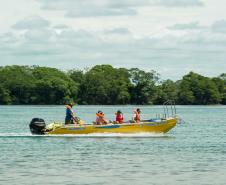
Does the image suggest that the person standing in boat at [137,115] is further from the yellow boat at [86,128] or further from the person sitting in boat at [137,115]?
the yellow boat at [86,128]

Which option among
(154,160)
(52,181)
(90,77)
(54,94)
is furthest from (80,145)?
(90,77)

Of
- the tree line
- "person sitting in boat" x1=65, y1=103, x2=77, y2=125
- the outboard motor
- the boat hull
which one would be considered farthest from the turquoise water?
the tree line

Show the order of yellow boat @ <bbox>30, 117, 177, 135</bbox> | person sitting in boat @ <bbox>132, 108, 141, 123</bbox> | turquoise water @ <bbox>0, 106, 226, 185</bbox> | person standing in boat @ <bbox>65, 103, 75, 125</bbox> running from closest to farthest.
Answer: turquoise water @ <bbox>0, 106, 226, 185</bbox> → person standing in boat @ <bbox>65, 103, 75, 125</bbox> → yellow boat @ <bbox>30, 117, 177, 135</bbox> → person sitting in boat @ <bbox>132, 108, 141, 123</bbox>

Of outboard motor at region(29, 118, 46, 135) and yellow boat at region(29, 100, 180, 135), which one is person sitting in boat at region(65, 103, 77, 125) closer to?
yellow boat at region(29, 100, 180, 135)

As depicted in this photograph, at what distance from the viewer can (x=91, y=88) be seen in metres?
186

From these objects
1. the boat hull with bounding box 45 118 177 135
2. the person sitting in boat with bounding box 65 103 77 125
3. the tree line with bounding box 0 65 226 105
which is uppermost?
the tree line with bounding box 0 65 226 105

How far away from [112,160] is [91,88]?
150156 millimetres

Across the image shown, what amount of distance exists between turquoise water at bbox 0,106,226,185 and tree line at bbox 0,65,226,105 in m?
126

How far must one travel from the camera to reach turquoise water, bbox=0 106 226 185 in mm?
29409

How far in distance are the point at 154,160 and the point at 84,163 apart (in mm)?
3339

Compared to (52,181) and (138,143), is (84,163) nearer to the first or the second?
(52,181)

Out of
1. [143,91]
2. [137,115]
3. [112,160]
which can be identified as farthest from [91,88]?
[112,160]

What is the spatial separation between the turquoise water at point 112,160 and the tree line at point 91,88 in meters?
126

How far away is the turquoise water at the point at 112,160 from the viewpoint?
29409 mm
